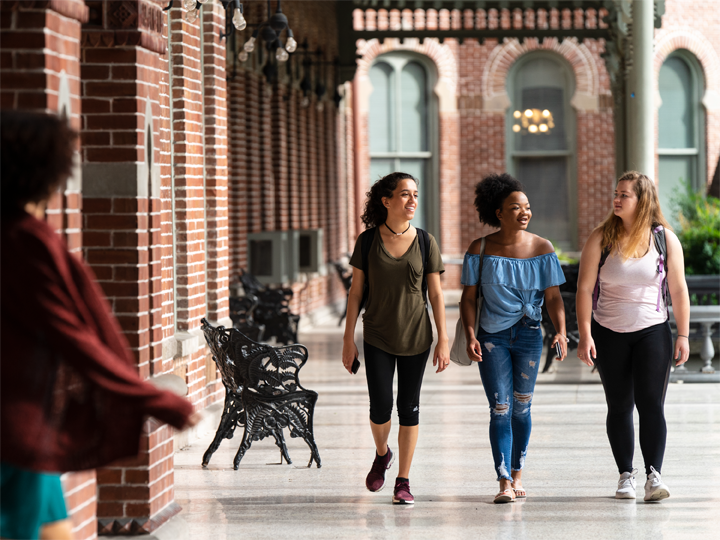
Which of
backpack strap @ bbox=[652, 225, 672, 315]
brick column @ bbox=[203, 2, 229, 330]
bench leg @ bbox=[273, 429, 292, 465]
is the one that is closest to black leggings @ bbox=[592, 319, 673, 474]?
backpack strap @ bbox=[652, 225, 672, 315]

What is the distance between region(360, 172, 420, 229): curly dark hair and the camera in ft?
17.9

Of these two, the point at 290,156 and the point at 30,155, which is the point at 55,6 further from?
the point at 290,156

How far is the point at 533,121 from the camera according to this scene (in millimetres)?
21281

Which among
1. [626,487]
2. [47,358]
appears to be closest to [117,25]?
[47,358]

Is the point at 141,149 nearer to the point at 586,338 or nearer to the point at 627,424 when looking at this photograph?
the point at 586,338

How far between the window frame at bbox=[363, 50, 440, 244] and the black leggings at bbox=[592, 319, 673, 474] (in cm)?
1575

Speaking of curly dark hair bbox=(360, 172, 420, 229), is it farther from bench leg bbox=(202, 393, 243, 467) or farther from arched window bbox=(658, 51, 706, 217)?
arched window bbox=(658, 51, 706, 217)

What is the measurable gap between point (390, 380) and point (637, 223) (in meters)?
1.58

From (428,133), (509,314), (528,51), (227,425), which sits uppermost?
(528,51)

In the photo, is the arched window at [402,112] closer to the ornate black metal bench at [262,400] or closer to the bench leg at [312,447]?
the ornate black metal bench at [262,400]

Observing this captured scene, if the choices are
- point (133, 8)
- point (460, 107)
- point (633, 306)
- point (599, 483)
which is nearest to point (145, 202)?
point (133, 8)

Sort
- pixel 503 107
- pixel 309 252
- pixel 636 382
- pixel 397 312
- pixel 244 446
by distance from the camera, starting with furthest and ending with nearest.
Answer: pixel 503 107
pixel 309 252
pixel 244 446
pixel 636 382
pixel 397 312

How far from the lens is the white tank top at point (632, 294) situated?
5.34m

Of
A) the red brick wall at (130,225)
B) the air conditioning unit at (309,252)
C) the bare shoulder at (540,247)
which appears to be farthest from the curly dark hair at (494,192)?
the air conditioning unit at (309,252)
